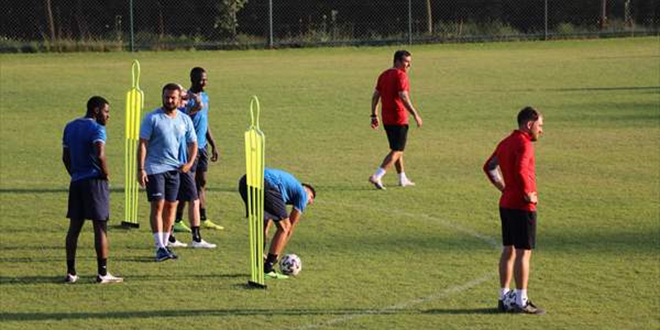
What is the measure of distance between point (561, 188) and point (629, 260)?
4766 millimetres

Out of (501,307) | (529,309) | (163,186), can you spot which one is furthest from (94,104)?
(529,309)

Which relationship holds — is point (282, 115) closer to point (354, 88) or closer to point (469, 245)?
point (354, 88)

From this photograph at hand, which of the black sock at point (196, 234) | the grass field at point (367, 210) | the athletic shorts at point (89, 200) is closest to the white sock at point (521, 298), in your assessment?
the grass field at point (367, 210)

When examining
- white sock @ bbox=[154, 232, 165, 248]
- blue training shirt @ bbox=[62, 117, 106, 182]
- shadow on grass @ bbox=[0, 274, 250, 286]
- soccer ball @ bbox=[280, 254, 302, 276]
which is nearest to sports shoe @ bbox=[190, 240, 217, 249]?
white sock @ bbox=[154, 232, 165, 248]

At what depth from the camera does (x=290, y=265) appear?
543 inches

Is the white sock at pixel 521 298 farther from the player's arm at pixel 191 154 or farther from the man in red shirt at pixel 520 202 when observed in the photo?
the player's arm at pixel 191 154

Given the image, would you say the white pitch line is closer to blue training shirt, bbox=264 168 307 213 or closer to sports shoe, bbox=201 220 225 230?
blue training shirt, bbox=264 168 307 213

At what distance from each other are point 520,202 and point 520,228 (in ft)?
0.80

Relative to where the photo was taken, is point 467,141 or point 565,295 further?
point 467,141

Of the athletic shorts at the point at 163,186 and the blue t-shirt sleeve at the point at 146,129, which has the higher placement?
the blue t-shirt sleeve at the point at 146,129

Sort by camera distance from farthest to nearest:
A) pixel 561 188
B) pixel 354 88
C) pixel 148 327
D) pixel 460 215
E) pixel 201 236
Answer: pixel 354 88 < pixel 561 188 < pixel 460 215 < pixel 201 236 < pixel 148 327

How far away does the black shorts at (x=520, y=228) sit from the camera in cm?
1219

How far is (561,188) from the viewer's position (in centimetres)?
1928

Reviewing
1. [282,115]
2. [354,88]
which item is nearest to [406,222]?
[282,115]
